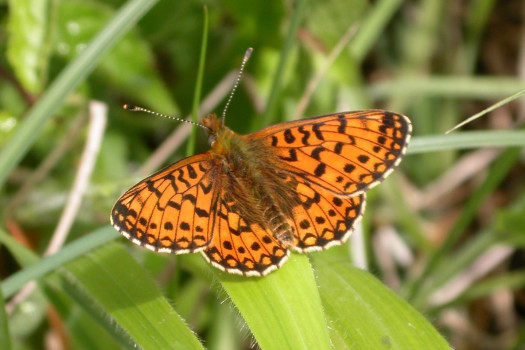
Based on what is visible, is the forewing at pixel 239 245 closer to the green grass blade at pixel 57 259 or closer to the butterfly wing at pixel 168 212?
the butterfly wing at pixel 168 212

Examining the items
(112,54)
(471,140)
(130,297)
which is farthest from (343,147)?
(112,54)

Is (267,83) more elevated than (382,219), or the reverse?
(267,83)

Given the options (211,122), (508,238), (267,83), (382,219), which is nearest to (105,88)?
(267,83)

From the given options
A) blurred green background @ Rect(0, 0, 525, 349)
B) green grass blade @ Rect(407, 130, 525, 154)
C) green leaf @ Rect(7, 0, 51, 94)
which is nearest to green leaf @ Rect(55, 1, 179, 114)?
blurred green background @ Rect(0, 0, 525, 349)

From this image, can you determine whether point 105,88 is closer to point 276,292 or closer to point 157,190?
point 157,190

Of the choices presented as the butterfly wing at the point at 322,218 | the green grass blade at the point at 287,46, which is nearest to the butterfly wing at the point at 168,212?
the butterfly wing at the point at 322,218

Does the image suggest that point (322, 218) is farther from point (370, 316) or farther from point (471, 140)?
point (471, 140)

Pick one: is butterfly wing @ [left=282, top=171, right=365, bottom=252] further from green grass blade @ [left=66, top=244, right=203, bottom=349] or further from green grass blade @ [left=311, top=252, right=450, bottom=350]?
green grass blade @ [left=66, top=244, right=203, bottom=349]
